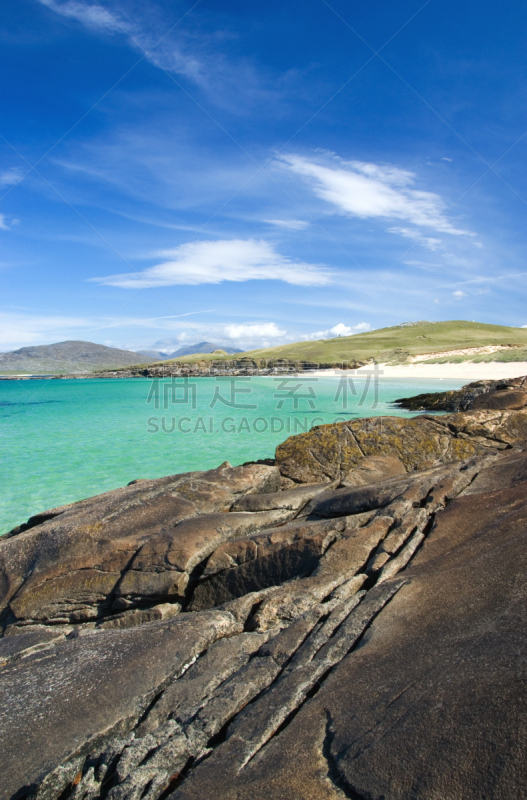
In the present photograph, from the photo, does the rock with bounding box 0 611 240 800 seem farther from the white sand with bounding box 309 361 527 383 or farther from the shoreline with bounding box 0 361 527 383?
the white sand with bounding box 309 361 527 383

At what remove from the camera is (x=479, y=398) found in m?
13.5

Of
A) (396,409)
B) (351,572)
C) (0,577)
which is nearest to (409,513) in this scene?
(351,572)

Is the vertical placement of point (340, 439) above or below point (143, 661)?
above

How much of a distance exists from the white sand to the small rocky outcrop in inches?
756

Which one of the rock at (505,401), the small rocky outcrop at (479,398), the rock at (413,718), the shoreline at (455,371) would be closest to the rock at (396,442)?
the rock at (505,401)

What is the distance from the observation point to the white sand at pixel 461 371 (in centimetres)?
5062

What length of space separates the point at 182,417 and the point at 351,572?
34.3 metres

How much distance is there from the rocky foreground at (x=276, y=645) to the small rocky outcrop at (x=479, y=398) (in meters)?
4.90

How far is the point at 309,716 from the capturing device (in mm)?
3312

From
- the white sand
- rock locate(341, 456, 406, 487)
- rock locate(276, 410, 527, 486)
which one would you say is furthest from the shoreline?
rock locate(341, 456, 406, 487)

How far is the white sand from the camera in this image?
5062 centimetres

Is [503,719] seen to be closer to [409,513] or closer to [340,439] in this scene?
[409,513]

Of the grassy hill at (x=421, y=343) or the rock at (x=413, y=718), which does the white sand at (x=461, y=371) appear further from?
the rock at (x=413, y=718)

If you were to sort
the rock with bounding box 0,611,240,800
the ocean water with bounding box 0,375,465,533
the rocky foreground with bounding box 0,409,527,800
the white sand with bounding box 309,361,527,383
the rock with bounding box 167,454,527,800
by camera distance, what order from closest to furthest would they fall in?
the rock with bounding box 167,454,527,800 < the rocky foreground with bounding box 0,409,527,800 < the rock with bounding box 0,611,240,800 < the ocean water with bounding box 0,375,465,533 < the white sand with bounding box 309,361,527,383
